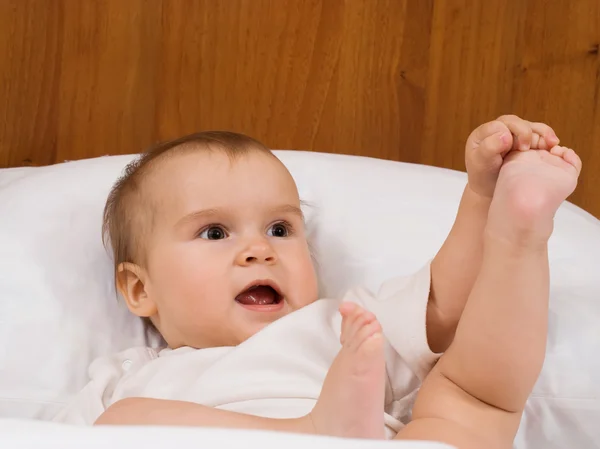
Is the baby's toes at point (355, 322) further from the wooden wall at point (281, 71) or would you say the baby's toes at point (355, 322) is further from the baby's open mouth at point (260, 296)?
the wooden wall at point (281, 71)

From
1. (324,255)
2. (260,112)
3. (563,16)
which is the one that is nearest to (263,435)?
(324,255)

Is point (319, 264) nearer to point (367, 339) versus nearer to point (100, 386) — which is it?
point (100, 386)

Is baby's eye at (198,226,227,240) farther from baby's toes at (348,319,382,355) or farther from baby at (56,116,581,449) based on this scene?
baby's toes at (348,319,382,355)

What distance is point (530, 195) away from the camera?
0.75 metres

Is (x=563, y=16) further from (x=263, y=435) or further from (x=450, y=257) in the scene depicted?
(x=263, y=435)

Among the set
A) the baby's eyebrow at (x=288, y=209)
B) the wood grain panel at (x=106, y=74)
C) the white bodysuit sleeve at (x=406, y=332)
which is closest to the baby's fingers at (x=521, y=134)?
the white bodysuit sleeve at (x=406, y=332)

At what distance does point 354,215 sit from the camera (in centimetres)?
112

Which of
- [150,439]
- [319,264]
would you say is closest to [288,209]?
[319,264]

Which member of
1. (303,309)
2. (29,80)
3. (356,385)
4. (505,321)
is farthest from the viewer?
(29,80)

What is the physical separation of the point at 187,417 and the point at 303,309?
0.22 m

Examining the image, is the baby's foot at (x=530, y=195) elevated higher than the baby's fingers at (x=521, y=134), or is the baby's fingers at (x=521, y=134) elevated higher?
the baby's fingers at (x=521, y=134)

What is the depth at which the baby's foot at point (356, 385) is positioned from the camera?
2.22ft

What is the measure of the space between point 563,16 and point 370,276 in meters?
0.62

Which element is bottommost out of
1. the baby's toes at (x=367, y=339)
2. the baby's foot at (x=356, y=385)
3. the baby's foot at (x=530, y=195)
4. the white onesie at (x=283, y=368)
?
the white onesie at (x=283, y=368)
